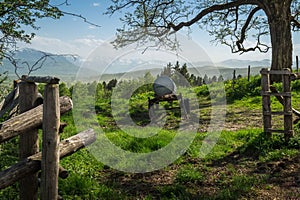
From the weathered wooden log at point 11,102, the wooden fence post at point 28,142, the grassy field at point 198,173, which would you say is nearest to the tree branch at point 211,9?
the grassy field at point 198,173

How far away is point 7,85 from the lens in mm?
8617

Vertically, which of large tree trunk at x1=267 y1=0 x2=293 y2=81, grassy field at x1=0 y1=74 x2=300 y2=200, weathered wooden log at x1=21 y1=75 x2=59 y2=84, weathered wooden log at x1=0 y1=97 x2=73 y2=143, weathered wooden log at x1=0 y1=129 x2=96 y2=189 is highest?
large tree trunk at x1=267 y1=0 x2=293 y2=81

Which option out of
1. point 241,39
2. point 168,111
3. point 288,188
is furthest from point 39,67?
point 241,39

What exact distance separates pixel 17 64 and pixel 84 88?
1585cm

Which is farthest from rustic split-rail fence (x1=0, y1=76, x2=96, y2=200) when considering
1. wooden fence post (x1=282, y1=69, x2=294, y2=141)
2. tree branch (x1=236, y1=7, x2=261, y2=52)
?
tree branch (x1=236, y1=7, x2=261, y2=52)

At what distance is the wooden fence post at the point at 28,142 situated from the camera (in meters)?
4.03

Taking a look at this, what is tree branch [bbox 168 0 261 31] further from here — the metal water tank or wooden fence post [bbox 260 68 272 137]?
wooden fence post [bbox 260 68 272 137]

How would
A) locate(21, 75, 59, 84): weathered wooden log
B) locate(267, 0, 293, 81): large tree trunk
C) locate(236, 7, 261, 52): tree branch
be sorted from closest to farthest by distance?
1. locate(21, 75, 59, 84): weathered wooden log
2. locate(267, 0, 293, 81): large tree trunk
3. locate(236, 7, 261, 52): tree branch

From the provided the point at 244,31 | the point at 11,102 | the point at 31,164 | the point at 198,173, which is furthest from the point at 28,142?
the point at 244,31

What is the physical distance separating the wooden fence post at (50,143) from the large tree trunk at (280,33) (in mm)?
17411

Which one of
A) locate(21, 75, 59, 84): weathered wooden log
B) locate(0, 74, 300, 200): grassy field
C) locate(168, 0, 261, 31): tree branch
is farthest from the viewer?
locate(168, 0, 261, 31): tree branch

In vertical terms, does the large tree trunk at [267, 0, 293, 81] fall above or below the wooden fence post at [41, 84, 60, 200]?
above

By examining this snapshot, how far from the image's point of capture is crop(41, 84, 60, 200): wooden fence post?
12.4 feet

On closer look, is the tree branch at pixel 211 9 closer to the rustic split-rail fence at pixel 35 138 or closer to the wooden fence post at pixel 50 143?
the rustic split-rail fence at pixel 35 138
